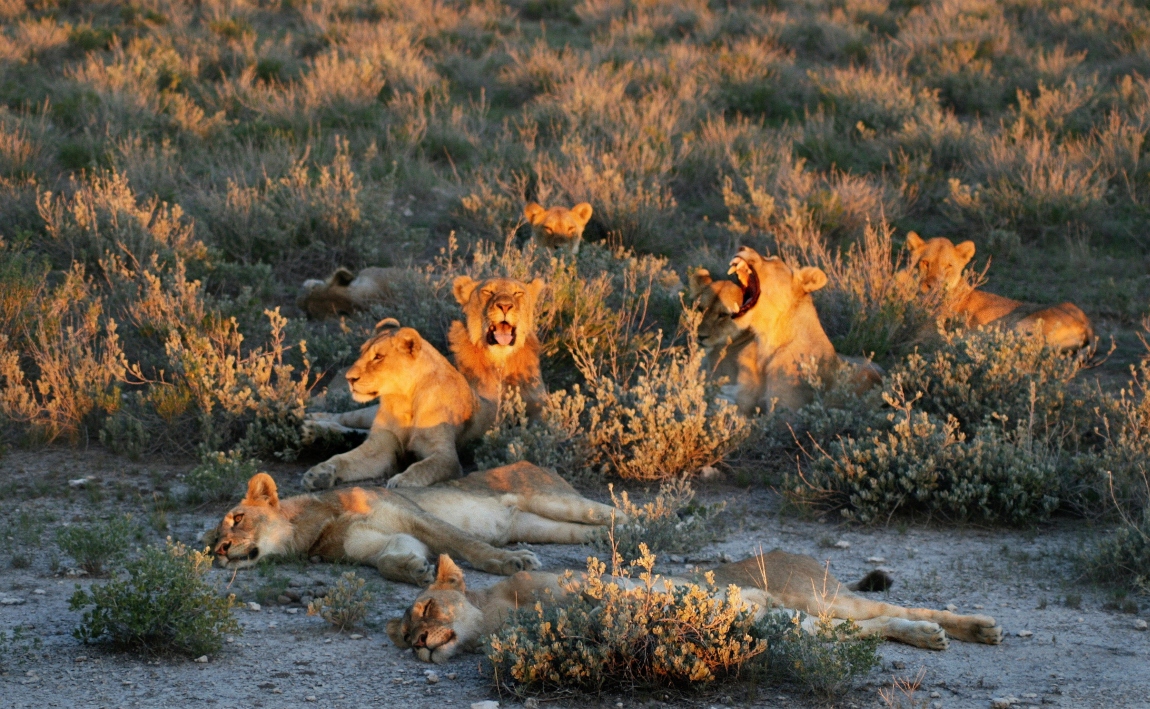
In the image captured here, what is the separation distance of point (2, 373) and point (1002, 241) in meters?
8.42

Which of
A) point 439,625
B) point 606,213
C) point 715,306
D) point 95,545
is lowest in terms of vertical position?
point 606,213

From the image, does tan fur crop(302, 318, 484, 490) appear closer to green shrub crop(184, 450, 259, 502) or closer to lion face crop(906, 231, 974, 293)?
green shrub crop(184, 450, 259, 502)

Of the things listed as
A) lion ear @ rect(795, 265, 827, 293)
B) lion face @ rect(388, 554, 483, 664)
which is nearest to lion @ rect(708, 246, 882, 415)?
lion ear @ rect(795, 265, 827, 293)

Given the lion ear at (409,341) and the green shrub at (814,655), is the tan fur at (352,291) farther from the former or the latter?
the green shrub at (814,655)

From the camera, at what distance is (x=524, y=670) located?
14.3 ft

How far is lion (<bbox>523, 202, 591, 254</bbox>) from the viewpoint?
11016 millimetres

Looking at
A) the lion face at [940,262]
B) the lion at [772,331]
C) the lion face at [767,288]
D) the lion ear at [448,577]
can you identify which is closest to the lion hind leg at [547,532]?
the lion ear at [448,577]

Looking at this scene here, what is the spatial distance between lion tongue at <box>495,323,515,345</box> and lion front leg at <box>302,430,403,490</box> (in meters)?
0.83

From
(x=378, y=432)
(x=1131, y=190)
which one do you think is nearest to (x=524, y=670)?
(x=378, y=432)

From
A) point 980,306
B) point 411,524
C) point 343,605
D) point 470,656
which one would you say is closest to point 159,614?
point 343,605

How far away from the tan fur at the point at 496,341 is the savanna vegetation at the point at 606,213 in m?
0.31

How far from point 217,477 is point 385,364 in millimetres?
1013

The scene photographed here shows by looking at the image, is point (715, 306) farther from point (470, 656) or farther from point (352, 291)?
point (470, 656)

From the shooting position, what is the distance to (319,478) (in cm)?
680
